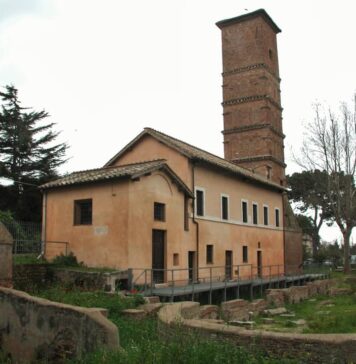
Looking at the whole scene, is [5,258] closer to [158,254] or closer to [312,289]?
[158,254]

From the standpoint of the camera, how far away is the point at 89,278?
1781 cm

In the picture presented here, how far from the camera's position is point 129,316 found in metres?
12.5

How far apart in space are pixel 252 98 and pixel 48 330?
Result: 3761 cm

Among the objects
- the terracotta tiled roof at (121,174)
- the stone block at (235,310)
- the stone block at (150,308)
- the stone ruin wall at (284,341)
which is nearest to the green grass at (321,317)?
the stone block at (235,310)

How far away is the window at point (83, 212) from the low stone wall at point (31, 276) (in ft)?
8.64

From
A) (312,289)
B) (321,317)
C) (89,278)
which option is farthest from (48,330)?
(312,289)

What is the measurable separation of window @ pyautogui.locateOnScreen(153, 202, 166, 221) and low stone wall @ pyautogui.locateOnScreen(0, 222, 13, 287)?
8.89 m

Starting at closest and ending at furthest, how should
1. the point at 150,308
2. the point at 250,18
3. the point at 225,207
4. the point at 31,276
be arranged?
the point at 150,308 → the point at 31,276 → the point at 225,207 → the point at 250,18

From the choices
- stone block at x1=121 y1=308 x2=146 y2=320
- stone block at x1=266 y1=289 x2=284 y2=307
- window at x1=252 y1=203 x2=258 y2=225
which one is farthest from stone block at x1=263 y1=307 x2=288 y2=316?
window at x1=252 y1=203 x2=258 y2=225

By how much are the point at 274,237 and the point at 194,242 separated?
1240 cm

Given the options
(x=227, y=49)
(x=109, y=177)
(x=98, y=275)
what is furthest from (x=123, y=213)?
(x=227, y=49)

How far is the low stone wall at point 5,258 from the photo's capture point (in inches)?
501

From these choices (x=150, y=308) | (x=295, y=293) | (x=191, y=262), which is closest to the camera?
(x=150, y=308)

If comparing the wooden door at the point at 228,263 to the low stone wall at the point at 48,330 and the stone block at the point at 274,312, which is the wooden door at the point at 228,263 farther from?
the low stone wall at the point at 48,330
